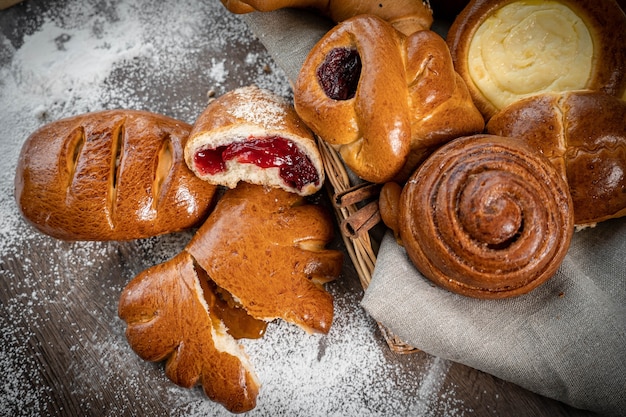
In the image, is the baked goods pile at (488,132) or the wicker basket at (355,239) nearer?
the baked goods pile at (488,132)

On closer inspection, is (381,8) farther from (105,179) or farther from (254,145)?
(105,179)

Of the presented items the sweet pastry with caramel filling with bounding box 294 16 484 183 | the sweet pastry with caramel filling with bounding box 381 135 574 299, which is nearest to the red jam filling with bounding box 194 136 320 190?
the sweet pastry with caramel filling with bounding box 294 16 484 183

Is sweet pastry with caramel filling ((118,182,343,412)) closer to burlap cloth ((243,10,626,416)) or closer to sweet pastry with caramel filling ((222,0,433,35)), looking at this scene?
burlap cloth ((243,10,626,416))

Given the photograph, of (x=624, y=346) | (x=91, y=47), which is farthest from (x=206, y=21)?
(x=624, y=346)

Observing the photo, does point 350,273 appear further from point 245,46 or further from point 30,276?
point 30,276

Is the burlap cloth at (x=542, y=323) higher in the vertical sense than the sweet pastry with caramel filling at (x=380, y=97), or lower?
lower

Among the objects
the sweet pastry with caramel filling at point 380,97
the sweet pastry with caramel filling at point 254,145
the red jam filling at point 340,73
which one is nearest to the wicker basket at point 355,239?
the sweet pastry with caramel filling at point 254,145

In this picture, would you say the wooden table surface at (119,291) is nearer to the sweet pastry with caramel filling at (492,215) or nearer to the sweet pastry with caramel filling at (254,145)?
the sweet pastry with caramel filling at (254,145)

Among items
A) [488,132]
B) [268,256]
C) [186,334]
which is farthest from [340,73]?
[186,334]
